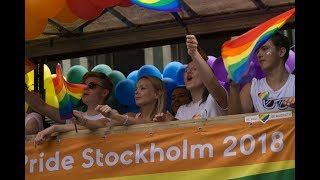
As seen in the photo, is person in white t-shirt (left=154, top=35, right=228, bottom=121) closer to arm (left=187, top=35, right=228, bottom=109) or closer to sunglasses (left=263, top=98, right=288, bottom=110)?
arm (left=187, top=35, right=228, bottom=109)

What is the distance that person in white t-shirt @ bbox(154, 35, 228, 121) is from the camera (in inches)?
213

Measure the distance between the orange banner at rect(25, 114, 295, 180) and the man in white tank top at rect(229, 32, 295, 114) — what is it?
26 centimetres

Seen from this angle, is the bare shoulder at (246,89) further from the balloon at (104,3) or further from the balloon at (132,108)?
the balloon at (132,108)

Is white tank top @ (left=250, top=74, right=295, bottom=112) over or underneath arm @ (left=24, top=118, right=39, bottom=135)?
over

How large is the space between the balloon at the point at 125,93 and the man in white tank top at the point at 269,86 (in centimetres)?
194

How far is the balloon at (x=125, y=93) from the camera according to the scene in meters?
7.25

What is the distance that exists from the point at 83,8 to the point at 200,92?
4.28 feet

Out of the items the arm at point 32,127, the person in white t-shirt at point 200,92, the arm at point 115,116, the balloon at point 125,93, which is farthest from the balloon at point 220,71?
the arm at point 32,127

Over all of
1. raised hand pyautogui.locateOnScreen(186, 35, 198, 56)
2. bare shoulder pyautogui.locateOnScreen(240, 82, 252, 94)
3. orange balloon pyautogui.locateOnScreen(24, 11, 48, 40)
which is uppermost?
orange balloon pyautogui.locateOnScreen(24, 11, 48, 40)

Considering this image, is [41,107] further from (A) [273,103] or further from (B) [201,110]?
(A) [273,103]

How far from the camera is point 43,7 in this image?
19.5ft

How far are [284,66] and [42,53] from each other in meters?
3.17

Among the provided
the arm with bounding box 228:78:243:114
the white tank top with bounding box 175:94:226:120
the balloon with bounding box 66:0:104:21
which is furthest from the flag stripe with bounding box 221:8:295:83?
the balloon with bounding box 66:0:104:21
